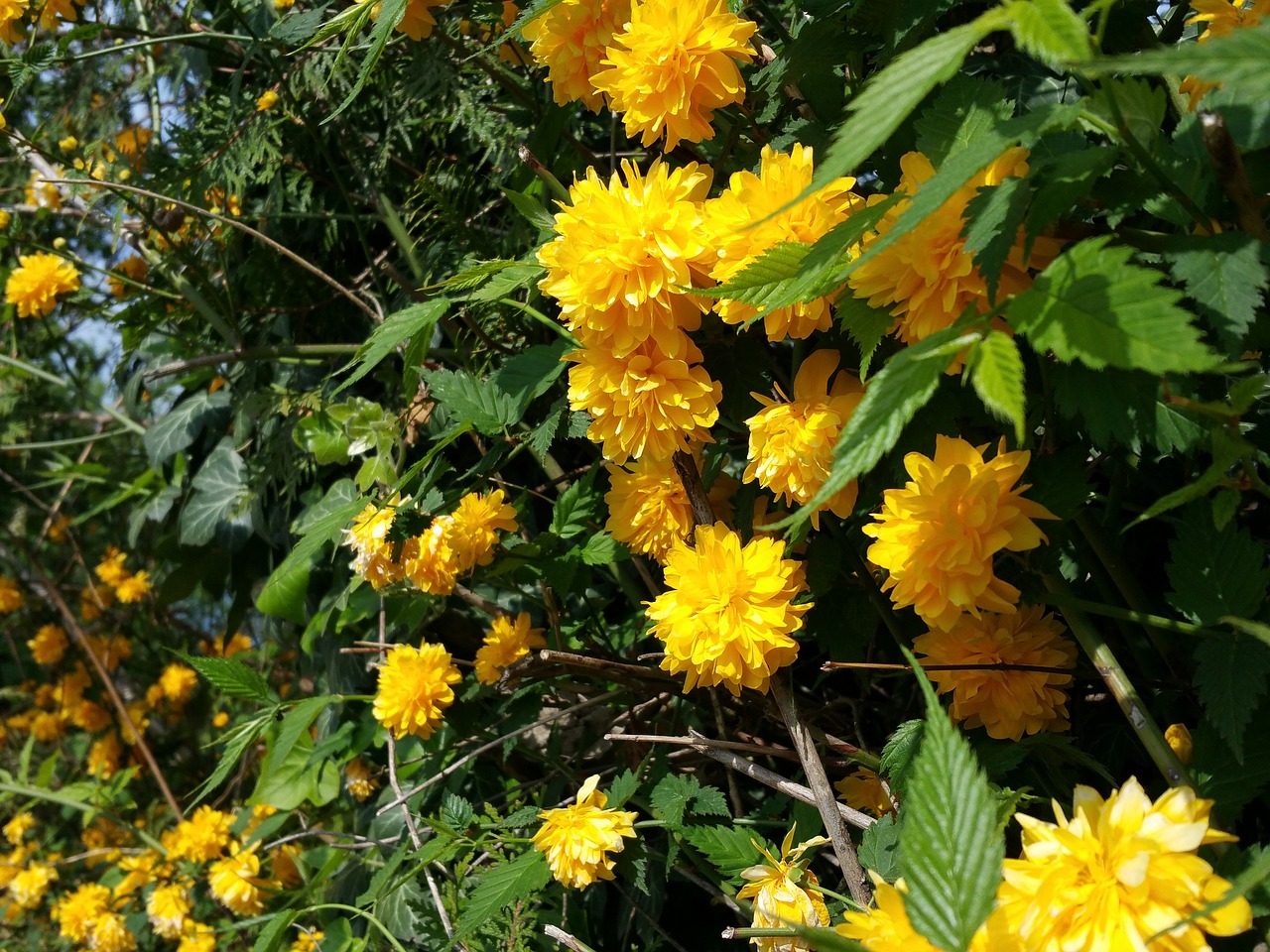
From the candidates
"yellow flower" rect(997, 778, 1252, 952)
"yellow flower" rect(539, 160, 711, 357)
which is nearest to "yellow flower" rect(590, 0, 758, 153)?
"yellow flower" rect(539, 160, 711, 357)

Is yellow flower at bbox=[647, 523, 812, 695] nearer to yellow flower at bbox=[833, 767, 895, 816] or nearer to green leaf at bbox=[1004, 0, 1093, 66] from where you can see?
yellow flower at bbox=[833, 767, 895, 816]

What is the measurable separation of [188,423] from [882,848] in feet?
5.14

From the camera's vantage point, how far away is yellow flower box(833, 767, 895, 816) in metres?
0.87

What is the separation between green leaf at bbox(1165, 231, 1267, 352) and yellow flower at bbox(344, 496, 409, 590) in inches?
30.8

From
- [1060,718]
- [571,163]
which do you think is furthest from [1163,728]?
[571,163]

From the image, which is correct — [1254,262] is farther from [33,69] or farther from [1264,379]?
[33,69]

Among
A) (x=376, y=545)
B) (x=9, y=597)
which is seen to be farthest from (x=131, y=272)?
(x=9, y=597)

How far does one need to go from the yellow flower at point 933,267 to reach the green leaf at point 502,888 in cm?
64

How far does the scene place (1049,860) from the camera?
0.52 m

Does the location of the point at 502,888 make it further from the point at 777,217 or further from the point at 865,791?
the point at 777,217

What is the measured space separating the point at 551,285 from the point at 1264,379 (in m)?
0.49

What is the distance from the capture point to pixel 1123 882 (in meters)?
0.48

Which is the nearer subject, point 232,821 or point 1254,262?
point 1254,262

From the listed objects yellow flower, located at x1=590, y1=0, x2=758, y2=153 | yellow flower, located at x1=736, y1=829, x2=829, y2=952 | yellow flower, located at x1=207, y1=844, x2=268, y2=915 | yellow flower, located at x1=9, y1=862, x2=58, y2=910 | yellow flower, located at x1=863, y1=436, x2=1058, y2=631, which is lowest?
yellow flower, located at x1=9, y1=862, x2=58, y2=910
